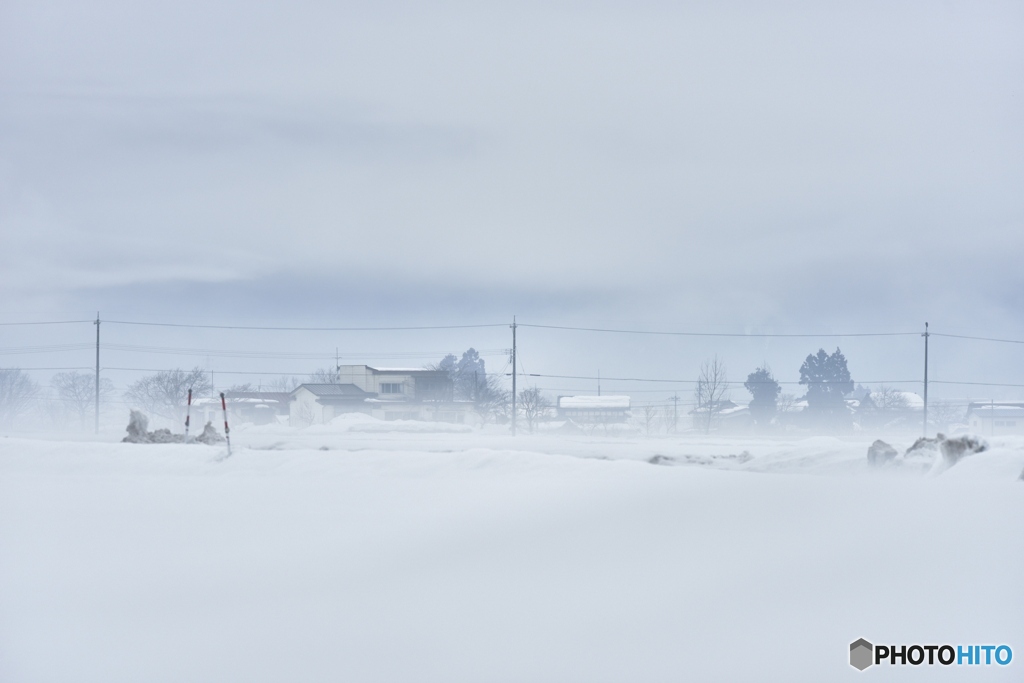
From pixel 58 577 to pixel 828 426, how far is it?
32.8 m

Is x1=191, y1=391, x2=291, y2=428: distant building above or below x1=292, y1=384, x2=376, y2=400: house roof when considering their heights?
below

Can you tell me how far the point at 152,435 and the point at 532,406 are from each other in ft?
80.5

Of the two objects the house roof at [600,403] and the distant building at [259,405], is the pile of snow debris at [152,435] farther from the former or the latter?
the distant building at [259,405]

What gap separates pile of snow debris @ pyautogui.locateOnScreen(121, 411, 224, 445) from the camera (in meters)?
17.1

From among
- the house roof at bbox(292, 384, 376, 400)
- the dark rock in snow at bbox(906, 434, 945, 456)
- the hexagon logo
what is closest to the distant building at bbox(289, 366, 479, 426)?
the house roof at bbox(292, 384, 376, 400)

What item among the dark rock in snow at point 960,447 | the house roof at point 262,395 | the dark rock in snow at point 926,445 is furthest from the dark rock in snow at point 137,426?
the house roof at point 262,395

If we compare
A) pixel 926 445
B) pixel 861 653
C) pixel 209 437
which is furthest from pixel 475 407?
pixel 861 653

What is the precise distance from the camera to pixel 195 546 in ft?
21.9

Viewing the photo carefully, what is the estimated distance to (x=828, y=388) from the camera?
1355 inches

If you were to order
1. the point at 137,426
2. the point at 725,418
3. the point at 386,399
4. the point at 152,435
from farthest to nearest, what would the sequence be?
the point at 386,399 < the point at 725,418 < the point at 137,426 < the point at 152,435

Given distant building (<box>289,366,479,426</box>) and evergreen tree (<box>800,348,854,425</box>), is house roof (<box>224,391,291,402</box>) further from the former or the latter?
evergreen tree (<box>800,348,854,425</box>)

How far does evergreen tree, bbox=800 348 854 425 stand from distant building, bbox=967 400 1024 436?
5.82m

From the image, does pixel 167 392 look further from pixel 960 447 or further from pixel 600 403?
pixel 960 447

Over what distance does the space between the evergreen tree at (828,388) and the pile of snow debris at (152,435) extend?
84.3 feet
